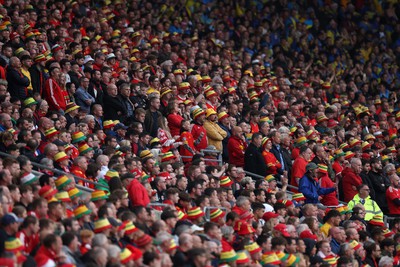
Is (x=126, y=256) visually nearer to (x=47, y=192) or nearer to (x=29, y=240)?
(x=29, y=240)

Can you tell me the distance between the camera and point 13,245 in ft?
36.9

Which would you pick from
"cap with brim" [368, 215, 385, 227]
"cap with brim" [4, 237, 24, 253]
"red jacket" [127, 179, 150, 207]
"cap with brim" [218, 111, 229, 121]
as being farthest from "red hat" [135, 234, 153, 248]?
"cap with brim" [218, 111, 229, 121]

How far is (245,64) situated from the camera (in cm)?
2542

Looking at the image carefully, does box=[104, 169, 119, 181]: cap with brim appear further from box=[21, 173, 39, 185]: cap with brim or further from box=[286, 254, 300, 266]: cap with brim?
box=[286, 254, 300, 266]: cap with brim

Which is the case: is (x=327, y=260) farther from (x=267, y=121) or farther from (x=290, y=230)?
(x=267, y=121)

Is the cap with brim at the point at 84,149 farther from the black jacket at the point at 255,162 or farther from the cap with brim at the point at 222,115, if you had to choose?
the cap with brim at the point at 222,115

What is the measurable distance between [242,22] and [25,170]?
14.7 meters

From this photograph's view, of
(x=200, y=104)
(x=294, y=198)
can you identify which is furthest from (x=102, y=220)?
(x=200, y=104)

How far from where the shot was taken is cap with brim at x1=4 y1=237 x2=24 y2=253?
1120 cm

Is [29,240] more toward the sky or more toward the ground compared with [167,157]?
more toward the sky

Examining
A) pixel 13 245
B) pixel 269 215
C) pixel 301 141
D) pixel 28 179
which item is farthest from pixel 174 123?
pixel 13 245

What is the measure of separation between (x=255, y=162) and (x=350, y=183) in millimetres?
1901

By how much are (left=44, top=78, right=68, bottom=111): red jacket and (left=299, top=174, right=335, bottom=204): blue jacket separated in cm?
405

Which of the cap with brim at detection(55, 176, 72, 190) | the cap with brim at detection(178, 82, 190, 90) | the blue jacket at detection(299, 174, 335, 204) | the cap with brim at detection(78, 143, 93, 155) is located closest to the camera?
the cap with brim at detection(55, 176, 72, 190)
